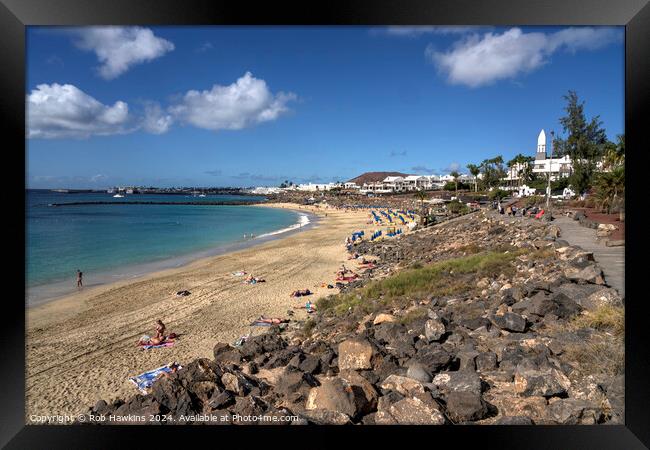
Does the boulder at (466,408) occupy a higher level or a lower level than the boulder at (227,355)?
higher

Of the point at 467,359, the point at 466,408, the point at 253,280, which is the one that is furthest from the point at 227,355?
the point at 253,280

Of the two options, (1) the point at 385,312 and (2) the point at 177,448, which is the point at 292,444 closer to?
(2) the point at 177,448

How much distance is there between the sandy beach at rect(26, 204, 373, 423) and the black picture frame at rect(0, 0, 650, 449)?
424mm

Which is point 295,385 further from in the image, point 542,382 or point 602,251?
point 602,251

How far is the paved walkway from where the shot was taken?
5.70m

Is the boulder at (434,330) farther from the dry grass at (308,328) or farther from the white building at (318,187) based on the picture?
the white building at (318,187)

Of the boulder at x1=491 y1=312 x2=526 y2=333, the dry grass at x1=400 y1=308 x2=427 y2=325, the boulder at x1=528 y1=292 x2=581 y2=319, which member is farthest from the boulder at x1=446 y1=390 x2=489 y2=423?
the dry grass at x1=400 y1=308 x2=427 y2=325

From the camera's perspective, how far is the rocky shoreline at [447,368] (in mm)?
3217

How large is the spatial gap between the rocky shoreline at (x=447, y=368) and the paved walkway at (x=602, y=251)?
28 cm

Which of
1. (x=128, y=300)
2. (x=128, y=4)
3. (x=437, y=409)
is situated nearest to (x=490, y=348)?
(x=437, y=409)

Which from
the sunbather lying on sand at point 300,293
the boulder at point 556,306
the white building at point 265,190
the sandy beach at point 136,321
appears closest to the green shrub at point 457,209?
the sandy beach at point 136,321

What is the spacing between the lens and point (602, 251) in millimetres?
8062

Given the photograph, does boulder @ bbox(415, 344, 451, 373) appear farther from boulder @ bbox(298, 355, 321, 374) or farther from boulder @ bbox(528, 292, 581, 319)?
boulder @ bbox(528, 292, 581, 319)

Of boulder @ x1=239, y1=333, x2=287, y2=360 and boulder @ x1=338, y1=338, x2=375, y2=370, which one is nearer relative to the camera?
boulder @ x1=338, y1=338, x2=375, y2=370
